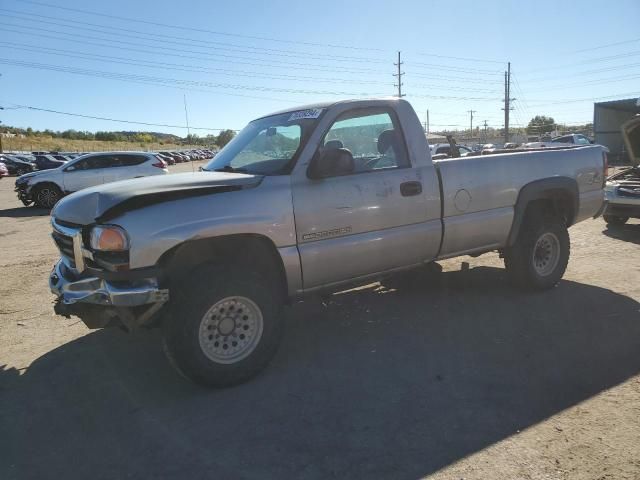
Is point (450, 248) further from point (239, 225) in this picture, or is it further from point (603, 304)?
point (239, 225)

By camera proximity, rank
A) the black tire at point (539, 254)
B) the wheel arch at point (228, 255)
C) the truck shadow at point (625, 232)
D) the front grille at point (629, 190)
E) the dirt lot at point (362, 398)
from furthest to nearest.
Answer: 1. the front grille at point (629, 190)
2. the truck shadow at point (625, 232)
3. the black tire at point (539, 254)
4. the wheel arch at point (228, 255)
5. the dirt lot at point (362, 398)

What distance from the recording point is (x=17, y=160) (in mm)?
40250

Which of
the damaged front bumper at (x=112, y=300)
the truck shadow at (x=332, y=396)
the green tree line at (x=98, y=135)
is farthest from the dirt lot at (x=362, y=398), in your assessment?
the green tree line at (x=98, y=135)

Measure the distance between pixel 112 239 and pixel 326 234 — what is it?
1.54m

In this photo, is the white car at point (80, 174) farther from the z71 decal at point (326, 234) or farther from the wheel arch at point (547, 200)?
the z71 decal at point (326, 234)

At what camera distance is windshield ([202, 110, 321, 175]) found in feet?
12.9

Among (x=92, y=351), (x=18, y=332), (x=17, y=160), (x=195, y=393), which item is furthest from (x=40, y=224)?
(x=17, y=160)

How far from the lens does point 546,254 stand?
5.55 m

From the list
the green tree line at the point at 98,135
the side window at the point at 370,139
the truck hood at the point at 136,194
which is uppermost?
the green tree line at the point at 98,135

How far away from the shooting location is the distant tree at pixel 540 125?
99.2m

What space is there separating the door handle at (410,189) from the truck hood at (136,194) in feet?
4.18

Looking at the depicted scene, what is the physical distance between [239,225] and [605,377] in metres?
2.82

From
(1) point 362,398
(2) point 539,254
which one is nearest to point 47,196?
(2) point 539,254

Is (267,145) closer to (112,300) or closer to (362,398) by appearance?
(112,300)
